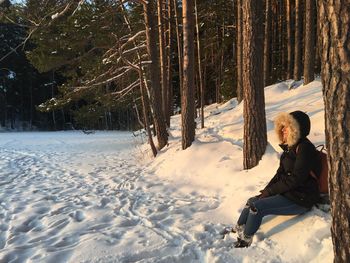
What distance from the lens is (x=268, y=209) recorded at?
446cm

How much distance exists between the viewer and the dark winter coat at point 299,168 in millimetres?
4188

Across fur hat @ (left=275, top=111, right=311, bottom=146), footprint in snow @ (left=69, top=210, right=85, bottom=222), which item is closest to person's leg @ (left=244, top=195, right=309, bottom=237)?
fur hat @ (left=275, top=111, right=311, bottom=146)

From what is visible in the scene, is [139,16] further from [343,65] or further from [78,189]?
[343,65]

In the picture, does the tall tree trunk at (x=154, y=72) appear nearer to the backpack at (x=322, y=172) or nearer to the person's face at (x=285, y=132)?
the person's face at (x=285, y=132)

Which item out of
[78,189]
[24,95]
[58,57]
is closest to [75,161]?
[58,57]

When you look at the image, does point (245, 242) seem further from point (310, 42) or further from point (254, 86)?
point (310, 42)

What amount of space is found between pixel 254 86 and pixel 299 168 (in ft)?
10.1

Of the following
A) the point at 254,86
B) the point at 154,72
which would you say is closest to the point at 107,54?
the point at 154,72

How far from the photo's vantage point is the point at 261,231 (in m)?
4.77

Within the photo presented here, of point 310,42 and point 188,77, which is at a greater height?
point 310,42

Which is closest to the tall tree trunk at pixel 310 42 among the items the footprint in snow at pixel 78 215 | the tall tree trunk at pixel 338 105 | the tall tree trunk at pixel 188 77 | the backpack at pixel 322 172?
the tall tree trunk at pixel 188 77

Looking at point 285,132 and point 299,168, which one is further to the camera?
point 285,132

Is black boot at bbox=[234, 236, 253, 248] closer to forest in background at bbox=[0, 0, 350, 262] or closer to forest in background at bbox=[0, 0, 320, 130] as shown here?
forest in background at bbox=[0, 0, 350, 262]

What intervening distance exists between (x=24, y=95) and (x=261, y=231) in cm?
4371
